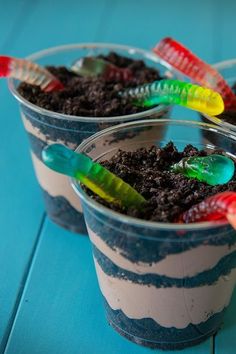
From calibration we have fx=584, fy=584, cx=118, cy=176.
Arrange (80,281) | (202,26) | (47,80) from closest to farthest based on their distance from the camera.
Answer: (80,281) → (47,80) → (202,26)

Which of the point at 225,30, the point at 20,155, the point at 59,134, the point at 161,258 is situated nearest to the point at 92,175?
the point at 161,258

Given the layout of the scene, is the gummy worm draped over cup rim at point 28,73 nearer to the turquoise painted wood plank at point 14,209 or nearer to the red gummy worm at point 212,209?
the turquoise painted wood plank at point 14,209

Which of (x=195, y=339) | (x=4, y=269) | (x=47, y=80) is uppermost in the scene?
(x=47, y=80)

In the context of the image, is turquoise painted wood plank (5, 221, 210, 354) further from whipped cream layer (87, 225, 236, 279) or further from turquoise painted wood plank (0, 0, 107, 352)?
whipped cream layer (87, 225, 236, 279)

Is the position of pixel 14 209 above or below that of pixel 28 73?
below

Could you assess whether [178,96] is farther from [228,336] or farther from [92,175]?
[228,336]

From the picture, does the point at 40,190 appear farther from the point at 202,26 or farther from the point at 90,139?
the point at 202,26

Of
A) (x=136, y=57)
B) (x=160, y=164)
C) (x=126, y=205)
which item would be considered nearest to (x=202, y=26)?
(x=136, y=57)

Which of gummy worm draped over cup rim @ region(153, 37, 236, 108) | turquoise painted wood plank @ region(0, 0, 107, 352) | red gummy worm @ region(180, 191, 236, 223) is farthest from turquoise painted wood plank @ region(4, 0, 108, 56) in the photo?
red gummy worm @ region(180, 191, 236, 223)
